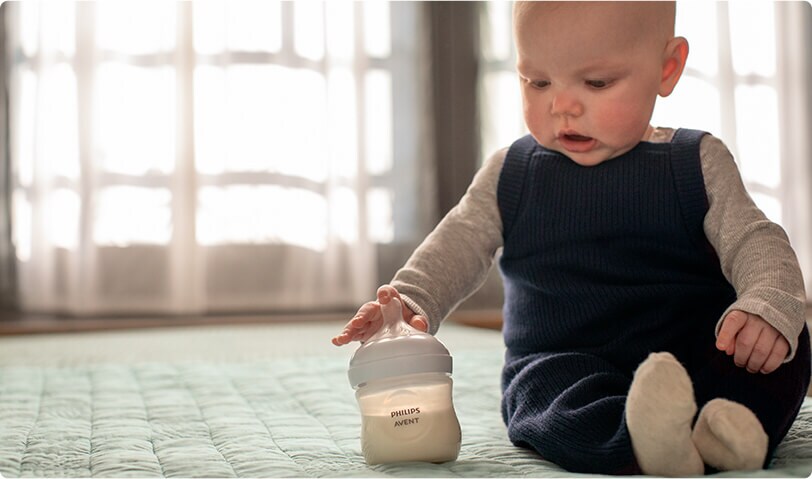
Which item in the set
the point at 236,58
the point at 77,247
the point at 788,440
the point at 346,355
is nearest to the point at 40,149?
the point at 77,247

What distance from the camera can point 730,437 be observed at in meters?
0.75

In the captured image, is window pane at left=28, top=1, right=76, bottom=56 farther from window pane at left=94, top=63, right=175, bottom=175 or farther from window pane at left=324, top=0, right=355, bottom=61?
window pane at left=324, top=0, right=355, bottom=61

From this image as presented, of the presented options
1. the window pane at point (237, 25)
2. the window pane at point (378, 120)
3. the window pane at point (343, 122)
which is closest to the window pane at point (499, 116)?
the window pane at point (378, 120)

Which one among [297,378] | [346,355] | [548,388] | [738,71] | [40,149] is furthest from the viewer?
[738,71]

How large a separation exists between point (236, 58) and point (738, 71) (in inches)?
58.4

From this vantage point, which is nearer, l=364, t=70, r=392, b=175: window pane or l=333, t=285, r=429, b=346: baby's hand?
l=333, t=285, r=429, b=346: baby's hand

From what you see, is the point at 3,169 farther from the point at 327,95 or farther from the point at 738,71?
the point at 738,71

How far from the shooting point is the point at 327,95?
285cm

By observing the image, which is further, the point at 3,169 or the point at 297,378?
the point at 3,169

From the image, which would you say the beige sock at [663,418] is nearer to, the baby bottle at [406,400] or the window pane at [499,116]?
the baby bottle at [406,400]

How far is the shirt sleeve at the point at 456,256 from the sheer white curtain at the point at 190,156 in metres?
1.73

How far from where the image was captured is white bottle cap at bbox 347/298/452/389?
84 centimetres

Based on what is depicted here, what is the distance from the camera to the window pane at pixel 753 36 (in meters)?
2.93

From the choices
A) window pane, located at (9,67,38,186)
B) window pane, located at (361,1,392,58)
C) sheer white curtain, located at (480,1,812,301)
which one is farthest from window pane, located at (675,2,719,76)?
window pane, located at (9,67,38,186)
